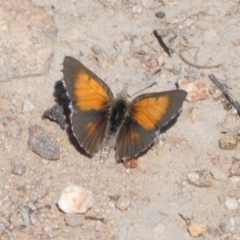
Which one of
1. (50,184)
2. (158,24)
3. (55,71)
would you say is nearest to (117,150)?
(50,184)

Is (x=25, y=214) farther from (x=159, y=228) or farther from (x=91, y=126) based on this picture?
(x=159, y=228)

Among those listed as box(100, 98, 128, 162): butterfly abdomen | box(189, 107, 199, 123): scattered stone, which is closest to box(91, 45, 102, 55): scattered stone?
box(100, 98, 128, 162): butterfly abdomen

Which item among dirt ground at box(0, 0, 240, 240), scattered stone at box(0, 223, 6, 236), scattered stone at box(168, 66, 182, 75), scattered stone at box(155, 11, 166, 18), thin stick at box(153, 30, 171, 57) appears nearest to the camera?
scattered stone at box(0, 223, 6, 236)

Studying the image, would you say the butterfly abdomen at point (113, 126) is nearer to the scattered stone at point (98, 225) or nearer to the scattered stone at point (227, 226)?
the scattered stone at point (98, 225)

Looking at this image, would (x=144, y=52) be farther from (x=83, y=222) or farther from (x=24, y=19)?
(x=83, y=222)

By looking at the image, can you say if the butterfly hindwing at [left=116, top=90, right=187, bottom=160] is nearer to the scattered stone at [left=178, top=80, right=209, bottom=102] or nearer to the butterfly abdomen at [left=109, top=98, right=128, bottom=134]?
the butterfly abdomen at [left=109, top=98, right=128, bottom=134]

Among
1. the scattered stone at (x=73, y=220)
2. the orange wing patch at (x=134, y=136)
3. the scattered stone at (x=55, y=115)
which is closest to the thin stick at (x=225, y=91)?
the orange wing patch at (x=134, y=136)

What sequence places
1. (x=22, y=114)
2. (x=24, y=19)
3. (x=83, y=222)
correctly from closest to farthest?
(x=83, y=222)
(x=22, y=114)
(x=24, y=19)
